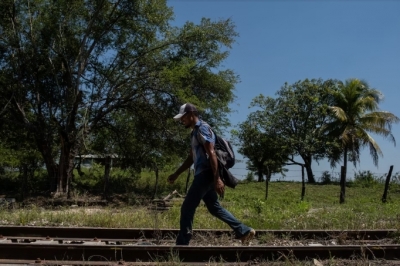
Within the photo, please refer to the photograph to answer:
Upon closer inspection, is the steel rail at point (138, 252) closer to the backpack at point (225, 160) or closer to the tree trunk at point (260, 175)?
the backpack at point (225, 160)

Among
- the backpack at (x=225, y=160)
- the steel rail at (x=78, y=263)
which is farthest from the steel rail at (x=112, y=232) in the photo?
the steel rail at (x=78, y=263)

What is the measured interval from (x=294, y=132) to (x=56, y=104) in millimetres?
22173

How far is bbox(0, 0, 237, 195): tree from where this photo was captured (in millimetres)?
19234

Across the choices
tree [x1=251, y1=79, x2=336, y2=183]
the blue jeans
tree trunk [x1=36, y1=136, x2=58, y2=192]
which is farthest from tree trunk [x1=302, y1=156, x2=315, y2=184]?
the blue jeans

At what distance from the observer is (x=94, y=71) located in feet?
68.5

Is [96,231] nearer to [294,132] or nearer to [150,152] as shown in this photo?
[150,152]

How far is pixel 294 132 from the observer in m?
38.0

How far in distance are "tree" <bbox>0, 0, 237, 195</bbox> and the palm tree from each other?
53.4 ft

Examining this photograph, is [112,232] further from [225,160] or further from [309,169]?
[309,169]

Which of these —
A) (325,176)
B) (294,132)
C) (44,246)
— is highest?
(294,132)

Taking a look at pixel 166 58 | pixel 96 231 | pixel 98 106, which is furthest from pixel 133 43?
pixel 96 231

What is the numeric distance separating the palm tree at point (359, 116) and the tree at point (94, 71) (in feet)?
53.4

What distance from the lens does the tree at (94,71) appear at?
→ 1923cm

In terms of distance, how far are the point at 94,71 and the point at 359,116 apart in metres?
21.5
